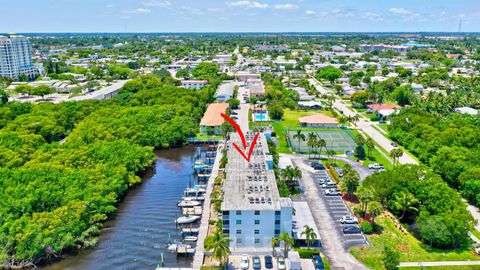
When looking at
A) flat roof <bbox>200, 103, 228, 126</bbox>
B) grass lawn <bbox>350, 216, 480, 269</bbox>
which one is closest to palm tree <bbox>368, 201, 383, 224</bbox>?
grass lawn <bbox>350, 216, 480, 269</bbox>

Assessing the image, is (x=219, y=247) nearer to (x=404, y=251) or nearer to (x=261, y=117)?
(x=404, y=251)

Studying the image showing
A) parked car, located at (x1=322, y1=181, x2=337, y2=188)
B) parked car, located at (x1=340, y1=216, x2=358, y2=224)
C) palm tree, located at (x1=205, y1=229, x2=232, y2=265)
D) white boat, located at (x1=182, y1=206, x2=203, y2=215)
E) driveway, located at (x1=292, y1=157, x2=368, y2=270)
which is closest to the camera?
palm tree, located at (x1=205, y1=229, x2=232, y2=265)

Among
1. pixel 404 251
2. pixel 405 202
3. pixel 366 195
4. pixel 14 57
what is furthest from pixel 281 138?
pixel 14 57

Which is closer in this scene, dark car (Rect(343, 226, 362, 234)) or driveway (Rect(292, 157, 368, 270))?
driveway (Rect(292, 157, 368, 270))

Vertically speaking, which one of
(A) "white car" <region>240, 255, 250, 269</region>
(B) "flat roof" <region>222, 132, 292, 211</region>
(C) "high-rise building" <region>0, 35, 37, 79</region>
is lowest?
(A) "white car" <region>240, 255, 250, 269</region>

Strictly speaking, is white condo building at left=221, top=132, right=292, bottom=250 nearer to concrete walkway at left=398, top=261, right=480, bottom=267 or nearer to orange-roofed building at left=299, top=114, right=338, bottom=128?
concrete walkway at left=398, top=261, right=480, bottom=267

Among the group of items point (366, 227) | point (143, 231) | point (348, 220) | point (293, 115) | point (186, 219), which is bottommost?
point (143, 231)

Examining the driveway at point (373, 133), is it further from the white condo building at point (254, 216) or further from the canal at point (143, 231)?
the canal at point (143, 231)

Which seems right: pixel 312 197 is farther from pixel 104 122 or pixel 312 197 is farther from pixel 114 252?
pixel 104 122
